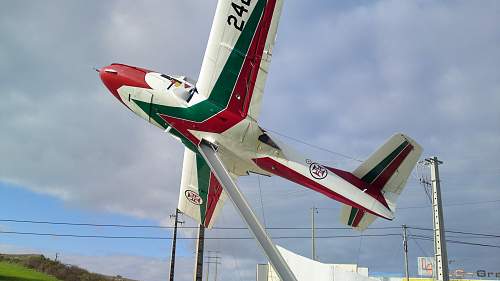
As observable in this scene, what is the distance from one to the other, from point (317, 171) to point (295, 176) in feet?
2.74

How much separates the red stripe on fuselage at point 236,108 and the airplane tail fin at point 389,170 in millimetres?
5618

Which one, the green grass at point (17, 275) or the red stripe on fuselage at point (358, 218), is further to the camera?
the green grass at point (17, 275)

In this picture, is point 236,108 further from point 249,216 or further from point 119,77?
point 119,77

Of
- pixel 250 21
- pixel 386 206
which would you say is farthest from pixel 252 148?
pixel 386 206

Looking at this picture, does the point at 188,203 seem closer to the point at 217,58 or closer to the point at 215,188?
the point at 215,188

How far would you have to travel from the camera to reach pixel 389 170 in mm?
17078

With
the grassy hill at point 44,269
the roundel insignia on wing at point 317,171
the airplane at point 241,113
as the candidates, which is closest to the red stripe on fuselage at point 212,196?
the airplane at point 241,113

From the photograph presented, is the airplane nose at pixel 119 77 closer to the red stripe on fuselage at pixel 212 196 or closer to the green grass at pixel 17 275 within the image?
the red stripe on fuselage at pixel 212 196

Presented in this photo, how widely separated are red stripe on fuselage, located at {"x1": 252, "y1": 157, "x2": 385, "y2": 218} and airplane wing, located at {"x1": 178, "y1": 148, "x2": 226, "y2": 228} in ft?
13.3

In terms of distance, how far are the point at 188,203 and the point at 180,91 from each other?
292 inches

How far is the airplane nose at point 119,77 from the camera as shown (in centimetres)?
1561

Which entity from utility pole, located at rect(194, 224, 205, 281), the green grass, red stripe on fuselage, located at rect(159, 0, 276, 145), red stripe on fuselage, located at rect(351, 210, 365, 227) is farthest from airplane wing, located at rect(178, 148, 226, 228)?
the green grass

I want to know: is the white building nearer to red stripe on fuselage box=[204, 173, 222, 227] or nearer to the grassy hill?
red stripe on fuselage box=[204, 173, 222, 227]

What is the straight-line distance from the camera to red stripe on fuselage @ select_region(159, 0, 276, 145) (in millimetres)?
14711
